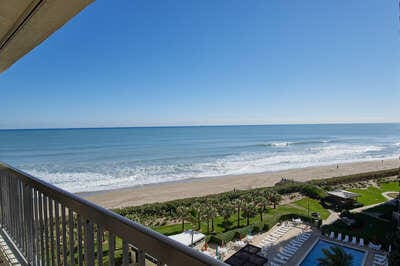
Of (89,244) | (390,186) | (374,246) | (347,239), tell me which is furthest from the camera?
(390,186)

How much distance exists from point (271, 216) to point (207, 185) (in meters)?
6.67

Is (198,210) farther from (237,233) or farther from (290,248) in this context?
(290,248)

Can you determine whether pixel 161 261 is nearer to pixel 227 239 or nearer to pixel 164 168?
pixel 227 239

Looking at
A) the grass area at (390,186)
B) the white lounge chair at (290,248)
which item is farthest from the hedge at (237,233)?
the grass area at (390,186)

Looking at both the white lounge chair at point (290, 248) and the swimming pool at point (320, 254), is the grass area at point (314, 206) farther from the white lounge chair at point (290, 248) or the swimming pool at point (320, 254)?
the white lounge chair at point (290, 248)

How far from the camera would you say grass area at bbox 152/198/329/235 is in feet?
39.5

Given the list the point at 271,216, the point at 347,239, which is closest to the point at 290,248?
the point at 347,239

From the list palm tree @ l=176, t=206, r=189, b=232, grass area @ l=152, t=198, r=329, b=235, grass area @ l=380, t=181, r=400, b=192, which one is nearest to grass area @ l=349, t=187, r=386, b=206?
grass area @ l=380, t=181, r=400, b=192

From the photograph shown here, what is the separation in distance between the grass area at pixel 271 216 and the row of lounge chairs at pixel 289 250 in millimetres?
1727

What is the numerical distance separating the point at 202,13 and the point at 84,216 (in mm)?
13175

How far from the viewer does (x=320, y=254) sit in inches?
400

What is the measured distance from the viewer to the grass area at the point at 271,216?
12.0 meters

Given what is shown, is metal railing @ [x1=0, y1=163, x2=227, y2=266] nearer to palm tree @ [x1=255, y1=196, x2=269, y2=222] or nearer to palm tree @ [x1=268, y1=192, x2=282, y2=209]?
palm tree @ [x1=255, y1=196, x2=269, y2=222]

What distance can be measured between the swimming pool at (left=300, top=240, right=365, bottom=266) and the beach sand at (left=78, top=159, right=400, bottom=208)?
7.95 metres
